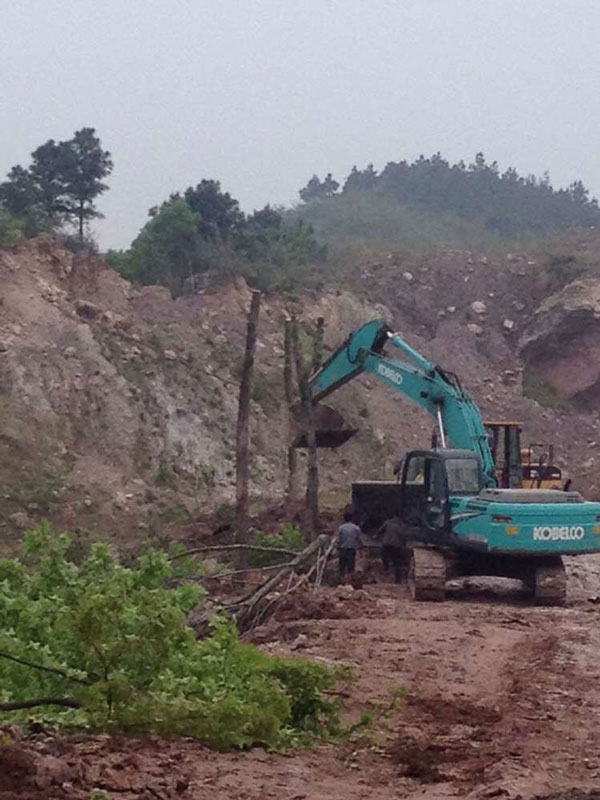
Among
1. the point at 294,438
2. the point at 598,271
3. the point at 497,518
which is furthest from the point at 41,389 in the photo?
the point at 598,271

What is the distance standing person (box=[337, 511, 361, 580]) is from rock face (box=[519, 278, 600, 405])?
23.6 metres

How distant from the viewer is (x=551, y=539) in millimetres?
13742

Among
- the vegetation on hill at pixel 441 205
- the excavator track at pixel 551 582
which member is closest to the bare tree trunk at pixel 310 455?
the excavator track at pixel 551 582

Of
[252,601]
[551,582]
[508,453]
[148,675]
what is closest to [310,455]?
[508,453]

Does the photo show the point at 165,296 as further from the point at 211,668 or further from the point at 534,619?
the point at 211,668

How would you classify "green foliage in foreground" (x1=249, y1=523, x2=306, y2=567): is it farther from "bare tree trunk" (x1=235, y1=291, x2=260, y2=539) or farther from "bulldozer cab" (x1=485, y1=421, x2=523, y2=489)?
"bulldozer cab" (x1=485, y1=421, x2=523, y2=489)

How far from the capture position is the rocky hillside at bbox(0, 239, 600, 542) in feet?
77.6

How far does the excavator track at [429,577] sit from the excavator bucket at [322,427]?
417 cm

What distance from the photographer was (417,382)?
16.6 metres

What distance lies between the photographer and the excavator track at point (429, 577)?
1414 cm

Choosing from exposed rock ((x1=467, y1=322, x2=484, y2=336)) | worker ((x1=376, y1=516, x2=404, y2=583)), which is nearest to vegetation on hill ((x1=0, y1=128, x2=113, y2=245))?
exposed rock ((x1=467, y1=322, x2=484, y2=336))

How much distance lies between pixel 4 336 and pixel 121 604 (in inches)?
801

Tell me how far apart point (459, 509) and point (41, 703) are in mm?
8839

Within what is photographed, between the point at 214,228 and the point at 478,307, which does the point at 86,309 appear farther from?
the point at 478,307
